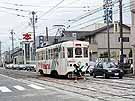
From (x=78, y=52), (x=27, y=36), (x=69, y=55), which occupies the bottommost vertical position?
(x=69, y=55)

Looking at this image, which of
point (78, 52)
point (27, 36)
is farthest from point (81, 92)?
point (27, 36)

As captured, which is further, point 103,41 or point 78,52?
point 103,41

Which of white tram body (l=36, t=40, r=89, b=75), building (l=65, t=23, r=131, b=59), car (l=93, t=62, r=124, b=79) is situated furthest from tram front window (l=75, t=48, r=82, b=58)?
building (l=65, t=23, r=131, b=59)

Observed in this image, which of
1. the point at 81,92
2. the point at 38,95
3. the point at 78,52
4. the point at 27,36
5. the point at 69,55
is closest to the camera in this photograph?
the point at 38,95

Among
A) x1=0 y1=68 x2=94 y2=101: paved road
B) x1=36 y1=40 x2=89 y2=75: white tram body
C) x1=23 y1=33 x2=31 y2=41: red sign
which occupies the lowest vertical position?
x1=0 y1=68 x2=94 y2=101: paved road

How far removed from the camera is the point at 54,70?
3284cm

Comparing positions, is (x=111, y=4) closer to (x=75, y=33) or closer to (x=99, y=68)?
(x=99, y=68)

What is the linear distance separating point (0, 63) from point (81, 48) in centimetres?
12321

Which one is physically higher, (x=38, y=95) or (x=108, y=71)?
(x=108, y=71)

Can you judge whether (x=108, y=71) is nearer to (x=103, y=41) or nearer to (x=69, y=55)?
(x=69, y=55)

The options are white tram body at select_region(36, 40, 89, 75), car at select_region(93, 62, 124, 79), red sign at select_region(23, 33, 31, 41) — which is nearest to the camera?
white tram body at select_region(36, 40, 89, 75)

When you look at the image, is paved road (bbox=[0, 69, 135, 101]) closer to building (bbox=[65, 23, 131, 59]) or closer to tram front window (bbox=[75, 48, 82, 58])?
tram front window (bbox=[75, 48, 82, 58])

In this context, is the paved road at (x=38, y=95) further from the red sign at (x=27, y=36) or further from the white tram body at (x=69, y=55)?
the red sign at (x=27, y=36)

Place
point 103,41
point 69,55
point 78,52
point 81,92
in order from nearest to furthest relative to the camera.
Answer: point 81,92 < point 69,55 < point 78,52 < point 103,41
